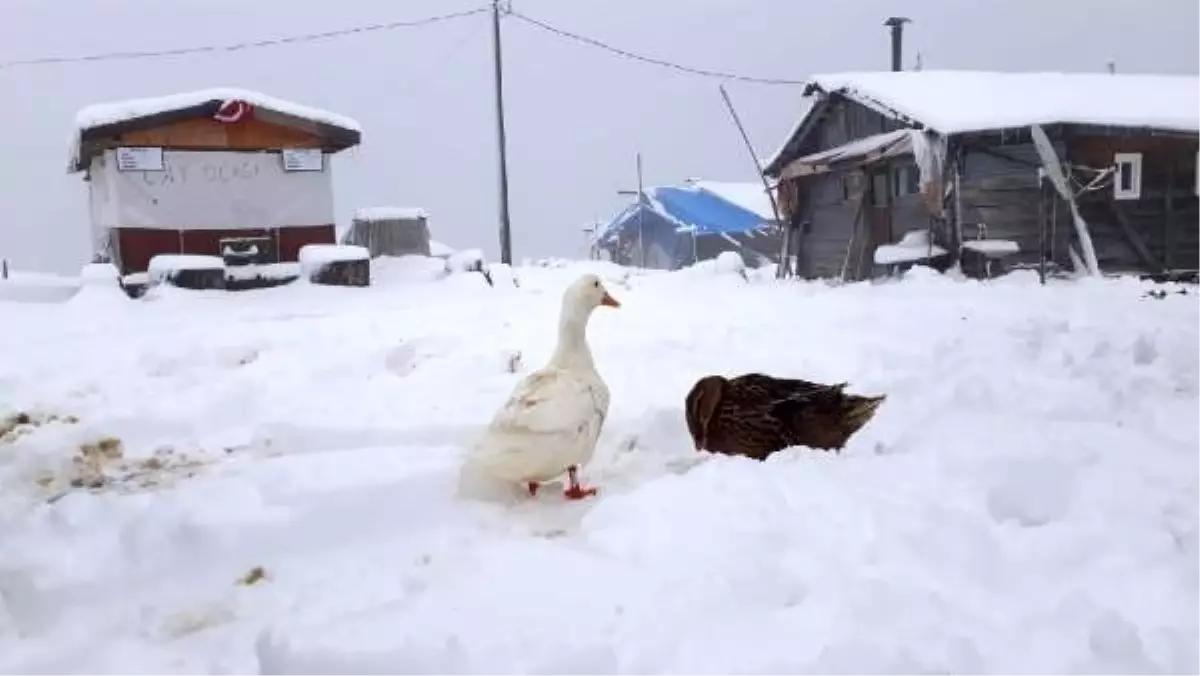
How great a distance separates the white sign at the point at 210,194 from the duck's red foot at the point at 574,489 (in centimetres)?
1347

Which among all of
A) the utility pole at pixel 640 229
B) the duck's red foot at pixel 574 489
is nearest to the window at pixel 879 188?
the duck's red foot at pixel 574 489

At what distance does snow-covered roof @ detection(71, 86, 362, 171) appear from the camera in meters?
14.1

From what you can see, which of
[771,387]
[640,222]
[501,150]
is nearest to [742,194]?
[640,222]

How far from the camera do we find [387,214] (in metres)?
20.2

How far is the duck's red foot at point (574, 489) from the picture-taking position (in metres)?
3.74

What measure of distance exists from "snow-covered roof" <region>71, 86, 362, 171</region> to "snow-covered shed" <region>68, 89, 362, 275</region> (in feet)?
0.06

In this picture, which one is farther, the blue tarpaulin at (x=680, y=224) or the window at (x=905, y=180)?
the blue tarpaulin at (x=680, y=224)

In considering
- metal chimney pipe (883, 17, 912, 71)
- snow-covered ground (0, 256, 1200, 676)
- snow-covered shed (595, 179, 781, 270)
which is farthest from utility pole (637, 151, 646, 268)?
snow-covered ground (0, 256, 1200, 676)

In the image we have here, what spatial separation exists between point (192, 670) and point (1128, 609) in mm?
2419

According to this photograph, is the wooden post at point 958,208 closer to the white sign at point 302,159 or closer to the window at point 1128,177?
the window at point 1128,177

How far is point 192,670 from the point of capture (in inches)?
92.5

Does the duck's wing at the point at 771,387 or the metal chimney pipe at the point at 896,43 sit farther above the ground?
the metal chimney pipe at the point at 896,43

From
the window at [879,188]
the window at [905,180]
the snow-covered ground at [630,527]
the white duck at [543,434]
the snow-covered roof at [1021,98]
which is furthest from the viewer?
the window at [879,188]

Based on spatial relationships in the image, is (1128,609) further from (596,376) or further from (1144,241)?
(1144,241)
